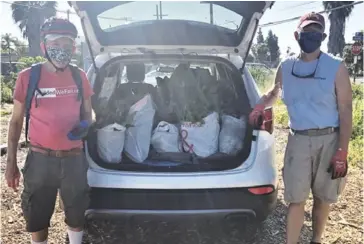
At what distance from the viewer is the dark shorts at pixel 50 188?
8.96 feet


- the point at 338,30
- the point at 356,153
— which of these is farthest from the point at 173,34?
the point at 338,30

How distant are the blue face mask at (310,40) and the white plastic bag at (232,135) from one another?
0.80 meters

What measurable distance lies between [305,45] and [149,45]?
4.05ft

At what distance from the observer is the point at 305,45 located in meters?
2.83

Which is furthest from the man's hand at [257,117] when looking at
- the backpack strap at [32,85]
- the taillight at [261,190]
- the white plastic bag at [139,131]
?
the backpack strap at [32,85]

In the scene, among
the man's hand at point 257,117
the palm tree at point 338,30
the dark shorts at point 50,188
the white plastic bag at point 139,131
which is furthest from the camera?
the palm tree at point 338,30

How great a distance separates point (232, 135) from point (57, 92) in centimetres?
137

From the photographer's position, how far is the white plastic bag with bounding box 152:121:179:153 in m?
3.33

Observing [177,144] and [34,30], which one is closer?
[177,144]

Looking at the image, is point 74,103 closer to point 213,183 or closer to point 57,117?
point 57,117

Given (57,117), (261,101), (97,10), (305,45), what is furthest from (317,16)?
(57,117)

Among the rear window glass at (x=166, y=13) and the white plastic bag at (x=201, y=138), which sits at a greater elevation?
the rear window glass at (x=166, y=13)

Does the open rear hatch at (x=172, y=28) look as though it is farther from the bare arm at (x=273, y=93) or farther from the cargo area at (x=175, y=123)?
the bare arm at (x=273, y=93)

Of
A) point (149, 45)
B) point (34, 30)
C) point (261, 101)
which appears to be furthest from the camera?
point (34, 30)
